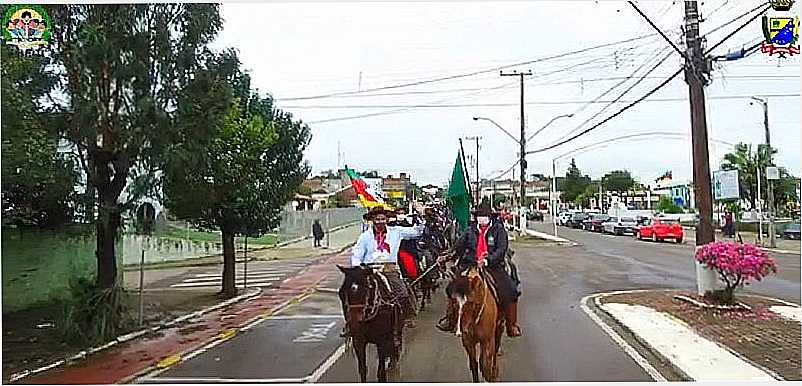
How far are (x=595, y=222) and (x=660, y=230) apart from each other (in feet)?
47.5

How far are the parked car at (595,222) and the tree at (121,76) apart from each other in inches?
1796

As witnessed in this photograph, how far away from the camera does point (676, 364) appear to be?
10.6 m

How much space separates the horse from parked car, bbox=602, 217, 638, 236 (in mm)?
41724

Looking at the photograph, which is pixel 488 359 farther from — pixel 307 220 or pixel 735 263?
pixel 307 220

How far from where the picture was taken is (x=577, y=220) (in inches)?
2571

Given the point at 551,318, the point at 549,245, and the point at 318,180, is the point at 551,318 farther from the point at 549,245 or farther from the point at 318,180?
the point at 318,180

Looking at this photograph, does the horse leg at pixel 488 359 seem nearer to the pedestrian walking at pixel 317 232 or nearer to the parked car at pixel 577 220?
the pedestrian walking at pixel 317 232

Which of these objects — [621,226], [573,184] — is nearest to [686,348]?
[621,226]

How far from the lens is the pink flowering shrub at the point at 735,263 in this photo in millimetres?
13930

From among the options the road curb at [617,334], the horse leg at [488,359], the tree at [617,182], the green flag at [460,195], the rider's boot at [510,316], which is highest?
the tree at [617,182]

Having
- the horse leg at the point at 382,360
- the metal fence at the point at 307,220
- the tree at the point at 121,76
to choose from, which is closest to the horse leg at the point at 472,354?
the horse leg at the point at 382,360

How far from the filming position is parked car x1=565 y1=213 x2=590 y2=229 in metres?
63.9

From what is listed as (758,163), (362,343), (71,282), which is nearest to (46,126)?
(71,282)

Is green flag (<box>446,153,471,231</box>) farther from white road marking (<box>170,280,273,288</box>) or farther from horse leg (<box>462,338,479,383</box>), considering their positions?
horse leg (<box>462,338,479,383</box>)
